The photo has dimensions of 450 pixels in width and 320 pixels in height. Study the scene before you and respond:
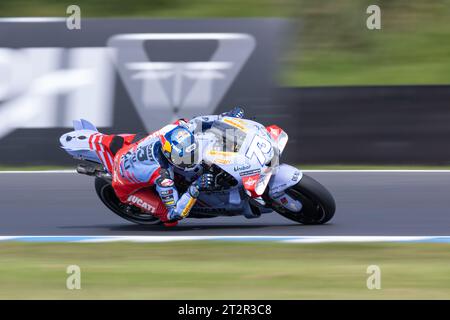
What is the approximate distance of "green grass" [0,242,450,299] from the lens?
309 inches

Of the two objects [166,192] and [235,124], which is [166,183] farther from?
[235,124]

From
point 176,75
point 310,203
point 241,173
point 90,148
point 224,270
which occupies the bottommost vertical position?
point 224,270

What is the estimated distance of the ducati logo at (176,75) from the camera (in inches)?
539

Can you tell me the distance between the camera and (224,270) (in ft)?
28.3

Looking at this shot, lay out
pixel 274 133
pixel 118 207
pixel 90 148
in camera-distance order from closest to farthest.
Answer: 1. pixel 274 133
2. pixel 90 148
3. pixel 118 207

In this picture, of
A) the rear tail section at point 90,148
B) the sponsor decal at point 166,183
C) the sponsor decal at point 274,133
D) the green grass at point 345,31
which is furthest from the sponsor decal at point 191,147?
the green grass at point 345,31

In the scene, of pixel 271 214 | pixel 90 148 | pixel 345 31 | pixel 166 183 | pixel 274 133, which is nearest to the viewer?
pixel 166 183

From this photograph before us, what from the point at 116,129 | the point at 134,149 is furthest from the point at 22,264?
the point at 116,129

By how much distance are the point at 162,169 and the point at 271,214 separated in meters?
1.62

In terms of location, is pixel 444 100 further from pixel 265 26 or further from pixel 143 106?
pixel 143 106

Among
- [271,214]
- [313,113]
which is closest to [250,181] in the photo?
[271,214]

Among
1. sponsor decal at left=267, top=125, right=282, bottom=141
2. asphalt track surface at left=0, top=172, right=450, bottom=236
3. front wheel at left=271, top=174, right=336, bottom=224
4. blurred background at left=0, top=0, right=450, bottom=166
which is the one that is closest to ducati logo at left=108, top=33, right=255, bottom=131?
blurred background at left=0, top=0, right=450, bottom=166

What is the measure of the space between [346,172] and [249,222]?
9.67 feet

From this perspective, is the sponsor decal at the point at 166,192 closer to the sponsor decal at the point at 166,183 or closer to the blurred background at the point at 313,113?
the sponsor decal at the point at 166,183
